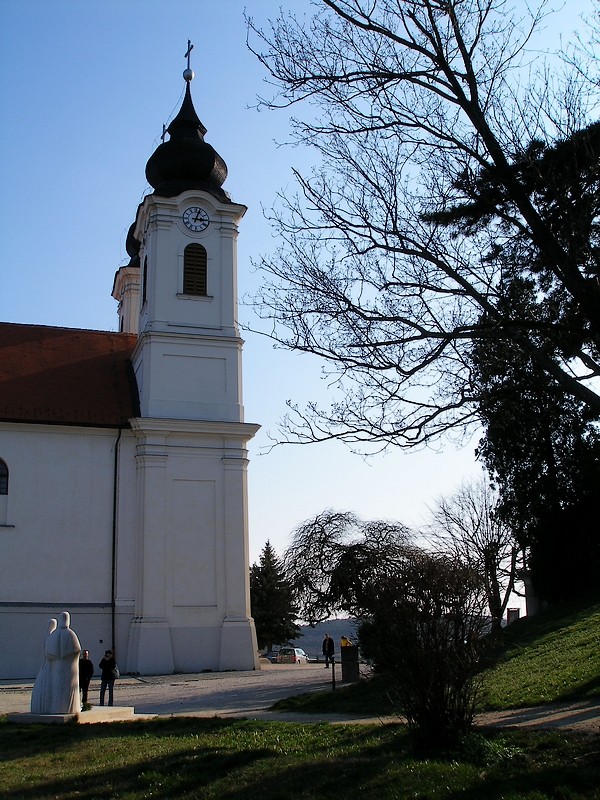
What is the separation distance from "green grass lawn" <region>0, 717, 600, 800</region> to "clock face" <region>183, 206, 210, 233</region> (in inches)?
929

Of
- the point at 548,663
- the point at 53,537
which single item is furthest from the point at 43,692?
the point at 53,537

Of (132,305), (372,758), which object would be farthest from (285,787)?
(132,305)

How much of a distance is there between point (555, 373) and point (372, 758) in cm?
470

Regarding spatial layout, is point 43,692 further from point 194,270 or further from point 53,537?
point 194,270

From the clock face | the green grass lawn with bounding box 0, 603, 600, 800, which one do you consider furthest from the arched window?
the green grass lawn with bounding box 0, 603, 600, 800

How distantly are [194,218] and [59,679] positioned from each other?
21.2m

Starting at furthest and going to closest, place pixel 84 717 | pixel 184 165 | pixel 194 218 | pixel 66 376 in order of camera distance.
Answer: pixel 184 165
pixel 194 218
pixel 66 376
pixel 84 717

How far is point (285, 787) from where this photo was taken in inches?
354

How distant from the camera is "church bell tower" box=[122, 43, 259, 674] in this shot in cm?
2961

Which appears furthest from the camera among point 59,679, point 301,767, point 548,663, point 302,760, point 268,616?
point 268,616

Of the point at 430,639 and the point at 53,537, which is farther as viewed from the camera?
the point at 53,537

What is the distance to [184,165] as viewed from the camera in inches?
1351

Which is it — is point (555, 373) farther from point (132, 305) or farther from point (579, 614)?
point (132, 305)

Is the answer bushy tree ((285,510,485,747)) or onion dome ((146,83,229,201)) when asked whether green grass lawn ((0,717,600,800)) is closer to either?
bushy tree ((285,510,485,747))
